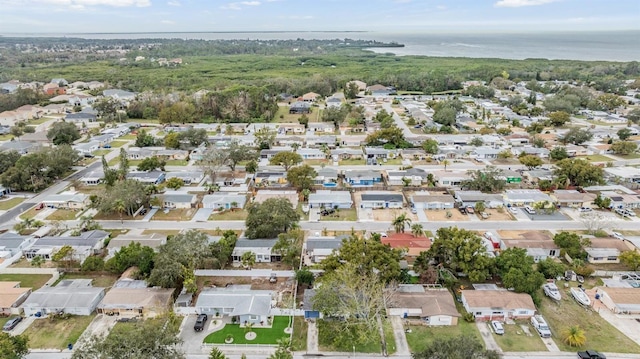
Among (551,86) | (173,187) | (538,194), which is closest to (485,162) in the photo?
(538,194)

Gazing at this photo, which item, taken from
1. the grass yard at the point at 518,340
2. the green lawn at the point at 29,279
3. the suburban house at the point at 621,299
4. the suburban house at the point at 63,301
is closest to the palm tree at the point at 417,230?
the grass yard at the point at 518,340

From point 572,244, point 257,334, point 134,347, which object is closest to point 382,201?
point 572,244

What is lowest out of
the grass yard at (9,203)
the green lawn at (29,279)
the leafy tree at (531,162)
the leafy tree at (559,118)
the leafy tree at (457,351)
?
the green lawn at (29,279)

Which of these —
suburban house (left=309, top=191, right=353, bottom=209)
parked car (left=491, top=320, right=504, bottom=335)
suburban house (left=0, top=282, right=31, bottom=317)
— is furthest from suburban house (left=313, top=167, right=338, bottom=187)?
suburban house (left=0, top=282, right=31, bottom=317)

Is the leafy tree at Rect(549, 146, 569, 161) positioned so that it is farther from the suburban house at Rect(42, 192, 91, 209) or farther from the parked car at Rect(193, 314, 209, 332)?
the suburban house at Rect(42, 192, 91, 209)

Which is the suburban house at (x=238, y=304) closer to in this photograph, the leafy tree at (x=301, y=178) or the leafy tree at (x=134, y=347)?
the leafy tree at (x=134, y=347)

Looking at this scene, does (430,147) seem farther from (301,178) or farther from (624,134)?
(624,134)
